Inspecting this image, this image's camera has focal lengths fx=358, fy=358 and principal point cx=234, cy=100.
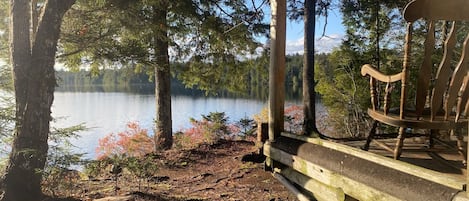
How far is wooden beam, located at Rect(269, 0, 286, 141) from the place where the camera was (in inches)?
138

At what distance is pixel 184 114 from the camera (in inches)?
645

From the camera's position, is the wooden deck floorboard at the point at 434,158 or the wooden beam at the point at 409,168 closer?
the wooden beam at the point at 409,168

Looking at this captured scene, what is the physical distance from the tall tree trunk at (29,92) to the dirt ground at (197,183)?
0.64 meters

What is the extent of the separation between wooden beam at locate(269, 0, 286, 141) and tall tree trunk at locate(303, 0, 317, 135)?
8.27ft

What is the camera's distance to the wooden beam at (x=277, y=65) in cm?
351

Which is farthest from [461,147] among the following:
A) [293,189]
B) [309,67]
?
[309,67]

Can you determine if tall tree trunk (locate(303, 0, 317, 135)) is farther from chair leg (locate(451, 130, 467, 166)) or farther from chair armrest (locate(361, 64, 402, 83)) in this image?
chair leg (locate(451, 130, 467, 166))

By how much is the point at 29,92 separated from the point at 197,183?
2615 mm

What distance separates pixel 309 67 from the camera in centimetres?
608

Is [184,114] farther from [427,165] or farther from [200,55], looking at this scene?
[427,165]

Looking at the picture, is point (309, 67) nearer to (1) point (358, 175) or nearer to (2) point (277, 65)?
(2) point (277, 65)

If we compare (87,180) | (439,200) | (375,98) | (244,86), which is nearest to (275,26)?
(375,98)

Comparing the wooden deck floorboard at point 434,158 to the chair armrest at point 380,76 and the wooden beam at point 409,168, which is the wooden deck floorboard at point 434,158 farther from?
the chair armrest at point 380,76

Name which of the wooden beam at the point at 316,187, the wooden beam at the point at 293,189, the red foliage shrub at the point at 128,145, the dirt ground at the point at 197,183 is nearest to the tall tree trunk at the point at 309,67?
the dirt ground at the point at 197,183
